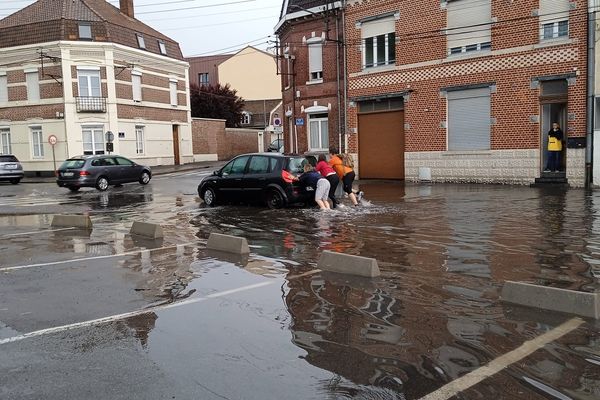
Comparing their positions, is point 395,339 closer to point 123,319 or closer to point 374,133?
point 123,319

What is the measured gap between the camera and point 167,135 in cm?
4091

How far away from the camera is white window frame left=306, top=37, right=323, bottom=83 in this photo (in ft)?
81.2

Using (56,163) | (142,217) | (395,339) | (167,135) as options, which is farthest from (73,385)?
(167,135)

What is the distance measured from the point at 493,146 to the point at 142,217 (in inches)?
478

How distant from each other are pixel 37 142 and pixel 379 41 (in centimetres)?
2405

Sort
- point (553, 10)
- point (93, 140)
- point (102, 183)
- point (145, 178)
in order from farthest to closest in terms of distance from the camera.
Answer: point (93, 140) < point (145, 178) < point (102, 183) < point (553, 10)

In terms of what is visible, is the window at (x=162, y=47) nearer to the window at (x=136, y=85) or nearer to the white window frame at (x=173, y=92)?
the white window frame at (x=173, y=92)

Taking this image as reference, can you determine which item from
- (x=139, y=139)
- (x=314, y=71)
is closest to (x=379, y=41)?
(x=314, y=71)

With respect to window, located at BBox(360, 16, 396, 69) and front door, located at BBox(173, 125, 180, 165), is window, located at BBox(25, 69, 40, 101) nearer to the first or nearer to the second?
front door, located at BBox(173, 125, 180, 165)

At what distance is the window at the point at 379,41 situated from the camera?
22125 millimetres

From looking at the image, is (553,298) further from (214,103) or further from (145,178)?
(214,103)

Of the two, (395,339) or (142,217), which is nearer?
(395,339)

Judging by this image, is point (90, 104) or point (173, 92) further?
point (173, 92)

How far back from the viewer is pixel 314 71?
25156 millimetres
